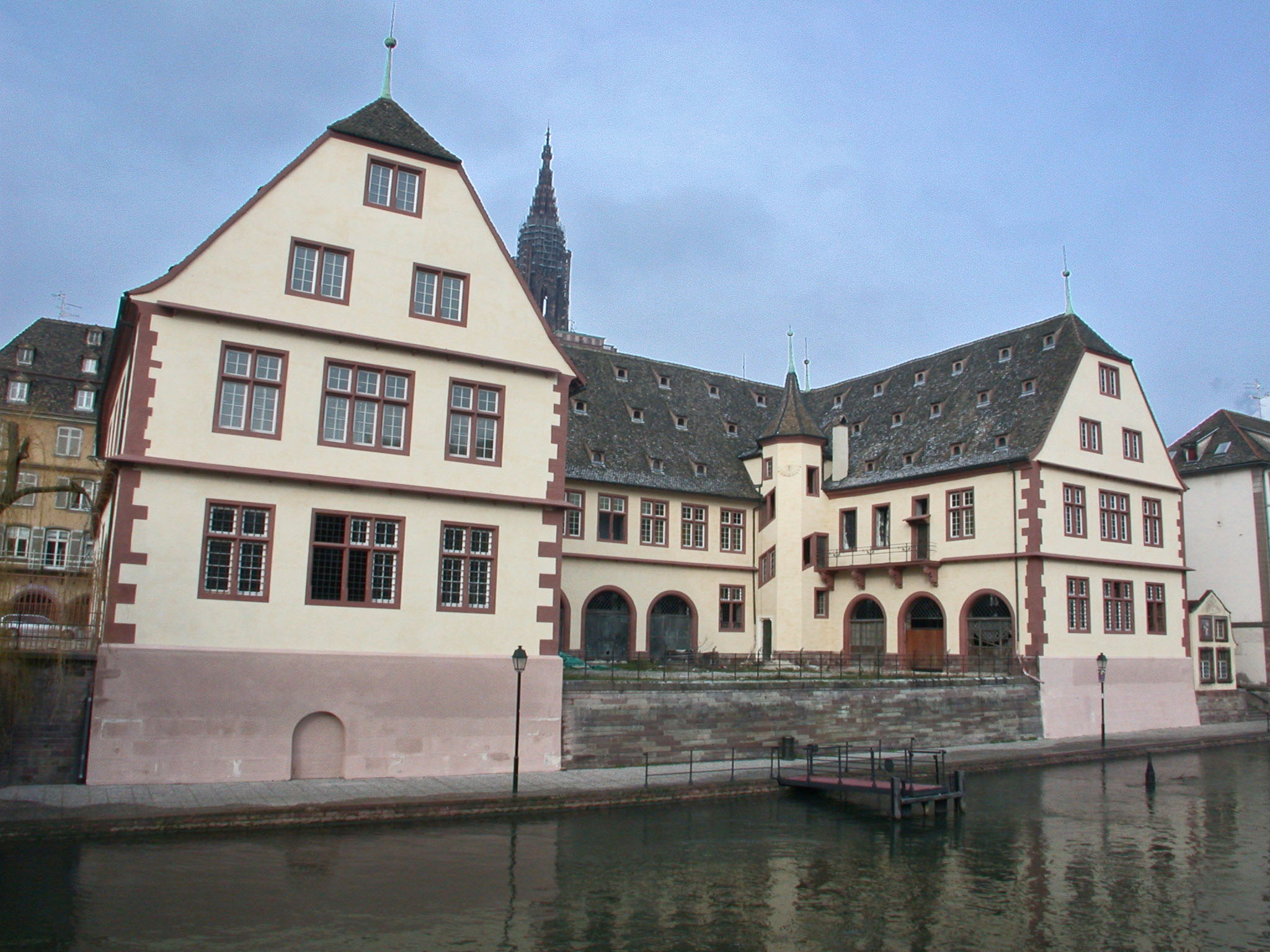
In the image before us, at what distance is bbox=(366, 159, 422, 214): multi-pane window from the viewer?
23781mm

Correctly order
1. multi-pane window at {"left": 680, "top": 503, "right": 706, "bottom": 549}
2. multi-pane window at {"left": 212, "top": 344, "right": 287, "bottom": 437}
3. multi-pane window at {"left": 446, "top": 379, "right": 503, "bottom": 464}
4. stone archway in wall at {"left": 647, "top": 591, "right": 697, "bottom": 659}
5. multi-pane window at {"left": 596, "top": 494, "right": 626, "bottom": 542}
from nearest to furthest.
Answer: multi-pane window at {"left": 212, "top": 344, "right": 287, "bottom": 437}, multi-pane window at {"left": 446, "top": 379, "right": 503, "bottom": 464}, multi-pane window at {"left": 596, "top": 494, "right": 626, "bottom": 542}, stone archway in wall at {"left": 647, "top": 591, "right": 697, "bottom": 659}, multi-pane window at {"left": 680, "top": 503, "right": 706, "bottom": 549}

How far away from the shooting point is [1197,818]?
71.5 feet

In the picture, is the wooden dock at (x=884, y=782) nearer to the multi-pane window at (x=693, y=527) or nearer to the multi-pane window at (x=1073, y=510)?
the multi-pane window at (x=1073, y=510)

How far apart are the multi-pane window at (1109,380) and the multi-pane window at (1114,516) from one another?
12.5 ft

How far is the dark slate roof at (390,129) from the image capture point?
23688mm

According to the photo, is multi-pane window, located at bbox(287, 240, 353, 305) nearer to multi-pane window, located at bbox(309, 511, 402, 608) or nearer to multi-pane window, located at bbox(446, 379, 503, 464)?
multi-pane window, located at bbox(446, 379, 503, 464)

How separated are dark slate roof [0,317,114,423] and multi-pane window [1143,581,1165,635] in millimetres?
45846

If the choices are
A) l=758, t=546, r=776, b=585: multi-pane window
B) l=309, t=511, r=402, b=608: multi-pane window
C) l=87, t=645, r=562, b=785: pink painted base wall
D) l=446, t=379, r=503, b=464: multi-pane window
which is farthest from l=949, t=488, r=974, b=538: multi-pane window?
l=309, t=511, r=402, b=608: multi-pane window

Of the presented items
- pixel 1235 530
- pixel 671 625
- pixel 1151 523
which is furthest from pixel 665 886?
pixel 1235 530

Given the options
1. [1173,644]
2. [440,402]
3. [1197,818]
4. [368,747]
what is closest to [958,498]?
[1173,644]

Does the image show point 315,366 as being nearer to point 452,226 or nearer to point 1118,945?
point 452,226

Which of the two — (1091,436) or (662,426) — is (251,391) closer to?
(662,426)

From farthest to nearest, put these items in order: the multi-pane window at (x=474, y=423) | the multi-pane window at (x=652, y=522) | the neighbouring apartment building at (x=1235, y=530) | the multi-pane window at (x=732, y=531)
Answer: the neighbouring apartment building at (x=1235, y=530)
the multi-pane window at (x=732, y=531)
the multi-pane window at (x=652, y=522)
the multi-pane window at (x=474, y=423)

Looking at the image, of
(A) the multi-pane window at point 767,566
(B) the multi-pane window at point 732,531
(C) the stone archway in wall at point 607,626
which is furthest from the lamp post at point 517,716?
(A) the multi-pane window at point 767,566
